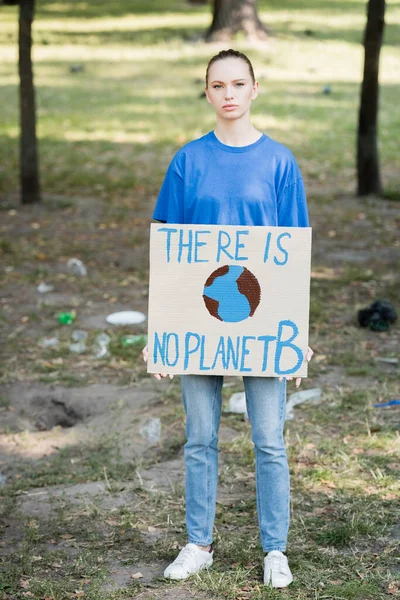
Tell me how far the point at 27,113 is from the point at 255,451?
24.0 feet

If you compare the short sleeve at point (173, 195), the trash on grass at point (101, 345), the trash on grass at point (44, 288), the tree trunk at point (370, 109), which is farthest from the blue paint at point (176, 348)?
the tree trunk at point (370, 109)

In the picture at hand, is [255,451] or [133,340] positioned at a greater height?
[255,451]

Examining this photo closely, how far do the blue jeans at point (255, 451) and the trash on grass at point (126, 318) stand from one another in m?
3.43

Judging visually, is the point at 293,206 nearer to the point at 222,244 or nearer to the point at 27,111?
the point at 222,244

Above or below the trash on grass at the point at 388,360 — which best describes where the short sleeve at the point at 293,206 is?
above

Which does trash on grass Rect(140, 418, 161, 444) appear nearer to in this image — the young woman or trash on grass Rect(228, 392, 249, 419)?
trash on grass Rect(228, 392, 249, 419)

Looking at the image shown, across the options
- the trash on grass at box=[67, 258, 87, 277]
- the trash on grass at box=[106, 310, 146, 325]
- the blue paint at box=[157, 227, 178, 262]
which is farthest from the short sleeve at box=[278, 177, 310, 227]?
the trash on grass at box=[67, 258, 87, 277]

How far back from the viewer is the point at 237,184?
3355 mm

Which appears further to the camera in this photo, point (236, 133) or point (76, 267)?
point (76, 267)

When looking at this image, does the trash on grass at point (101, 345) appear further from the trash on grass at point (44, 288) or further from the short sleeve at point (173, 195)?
the short sleeve at point (173, 195)

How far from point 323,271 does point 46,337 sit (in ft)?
8.59

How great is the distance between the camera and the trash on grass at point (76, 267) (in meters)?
8.22

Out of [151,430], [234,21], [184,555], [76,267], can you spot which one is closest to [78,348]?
[151,430]

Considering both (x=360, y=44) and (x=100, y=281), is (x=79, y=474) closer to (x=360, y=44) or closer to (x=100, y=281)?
(x=100, y=281)
